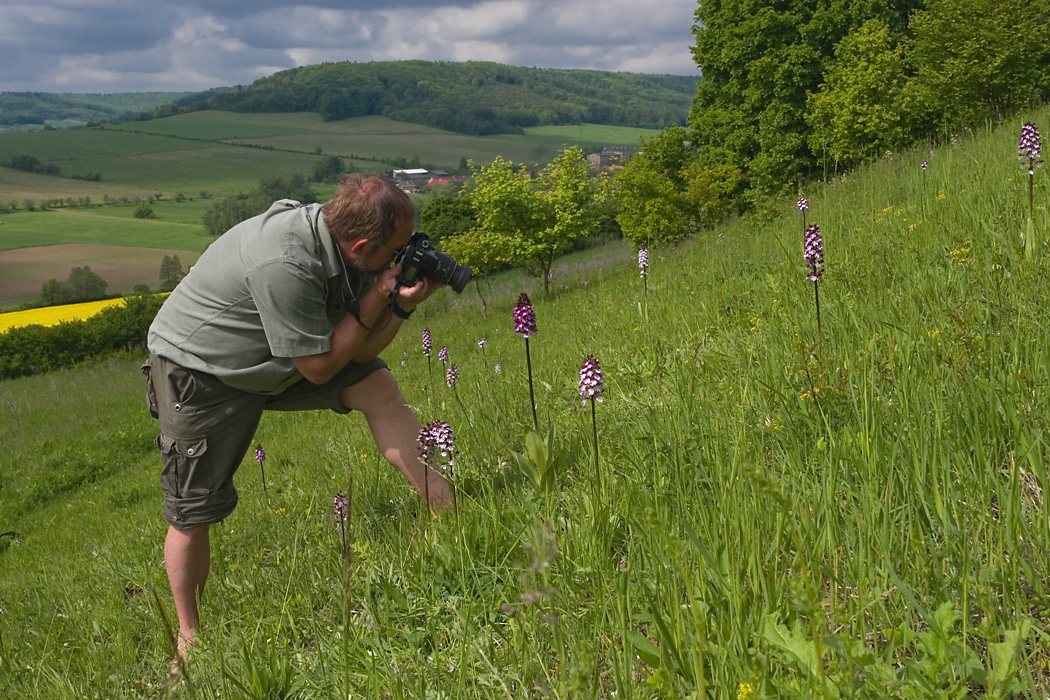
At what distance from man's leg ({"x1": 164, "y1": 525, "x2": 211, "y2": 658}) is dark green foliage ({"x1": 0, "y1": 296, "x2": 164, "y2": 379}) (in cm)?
3899

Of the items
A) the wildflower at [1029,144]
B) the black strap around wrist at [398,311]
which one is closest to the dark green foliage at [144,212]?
the black strap around wrist at [398,311]

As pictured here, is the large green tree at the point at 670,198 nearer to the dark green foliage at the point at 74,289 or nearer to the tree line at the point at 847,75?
the tree line at the point at 847,75

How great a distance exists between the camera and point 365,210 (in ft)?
11.0

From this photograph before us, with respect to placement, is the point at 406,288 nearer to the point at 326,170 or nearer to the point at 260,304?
the point at 260,304

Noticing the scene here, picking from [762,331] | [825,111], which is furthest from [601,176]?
[762,331]

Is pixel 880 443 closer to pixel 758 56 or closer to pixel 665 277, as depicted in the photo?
pixel 665 277

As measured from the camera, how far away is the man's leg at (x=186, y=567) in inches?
135

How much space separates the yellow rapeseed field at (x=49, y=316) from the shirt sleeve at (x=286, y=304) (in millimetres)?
45971

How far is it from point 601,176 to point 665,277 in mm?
28315

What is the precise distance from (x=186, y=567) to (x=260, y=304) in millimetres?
1338

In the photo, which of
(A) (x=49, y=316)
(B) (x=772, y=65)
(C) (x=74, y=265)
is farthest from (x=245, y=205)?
(B) (x=772, y=65)

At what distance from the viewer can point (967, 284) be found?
3430 mm

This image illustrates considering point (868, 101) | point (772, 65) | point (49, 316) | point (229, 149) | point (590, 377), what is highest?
point (229, 149)

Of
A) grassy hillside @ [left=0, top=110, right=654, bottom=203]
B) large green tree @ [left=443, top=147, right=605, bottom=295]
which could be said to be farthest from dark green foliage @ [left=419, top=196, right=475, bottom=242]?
grassy hillside @ [left=0, top=110, right=654, bottom=203]
